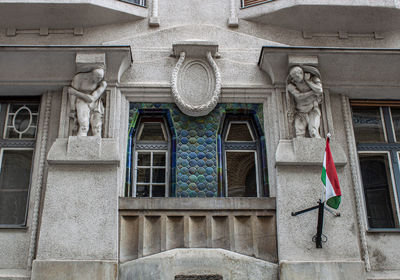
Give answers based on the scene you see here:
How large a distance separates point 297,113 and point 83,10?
4257 mm

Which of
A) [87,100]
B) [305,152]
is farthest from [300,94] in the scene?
[87,100]

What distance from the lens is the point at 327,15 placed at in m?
9.20

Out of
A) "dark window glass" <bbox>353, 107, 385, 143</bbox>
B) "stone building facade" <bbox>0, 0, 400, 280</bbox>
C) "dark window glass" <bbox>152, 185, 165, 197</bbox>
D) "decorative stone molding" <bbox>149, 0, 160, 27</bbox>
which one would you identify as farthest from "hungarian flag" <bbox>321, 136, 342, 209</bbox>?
"decorative stone molding" <bbox>149, 0, 160, 27</bbox>

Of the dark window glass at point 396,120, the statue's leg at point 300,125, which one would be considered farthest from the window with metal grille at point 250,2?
the dark window glass at point 396,120

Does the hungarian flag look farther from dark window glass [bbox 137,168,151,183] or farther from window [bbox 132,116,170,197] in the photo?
dark window glass [bbox 137,168,151,183]

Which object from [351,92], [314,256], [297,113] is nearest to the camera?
[314,256]

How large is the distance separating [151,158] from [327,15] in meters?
4.16

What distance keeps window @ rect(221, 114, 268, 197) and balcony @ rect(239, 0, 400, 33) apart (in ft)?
6.62

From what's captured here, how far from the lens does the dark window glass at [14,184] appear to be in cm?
818

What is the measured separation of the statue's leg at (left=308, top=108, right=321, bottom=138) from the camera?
26.8 ft

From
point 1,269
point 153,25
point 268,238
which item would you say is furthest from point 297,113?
point 1,269

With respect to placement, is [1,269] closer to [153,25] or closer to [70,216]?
[70,216]

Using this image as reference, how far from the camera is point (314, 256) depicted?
24.2 ft

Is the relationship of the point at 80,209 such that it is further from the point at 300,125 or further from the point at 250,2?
the point at 250,2
